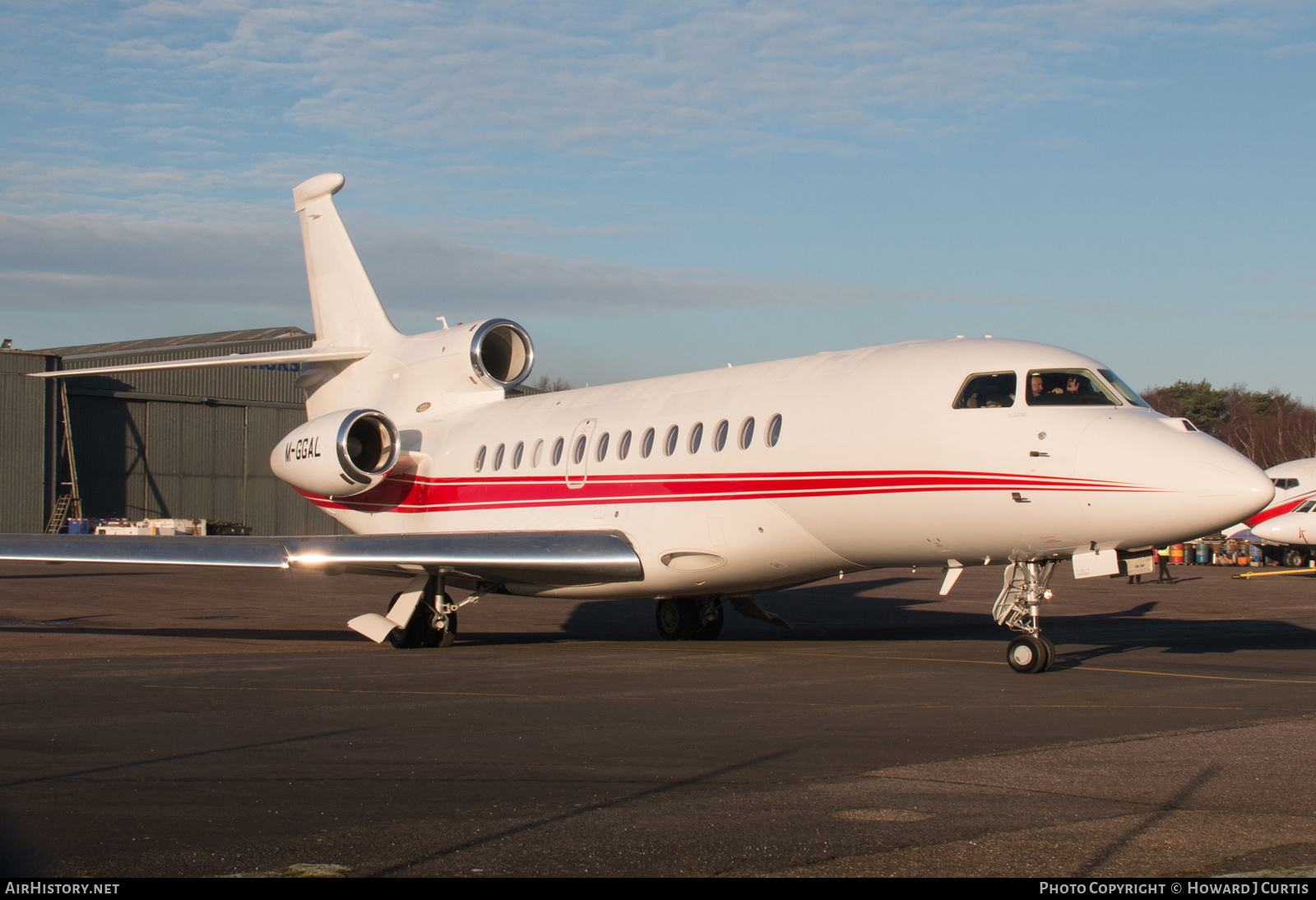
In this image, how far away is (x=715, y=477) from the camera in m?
→ 14.8

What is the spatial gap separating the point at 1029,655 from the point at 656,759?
606cm

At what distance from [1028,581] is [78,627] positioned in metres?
14.3

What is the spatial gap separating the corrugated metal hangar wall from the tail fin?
1025 inches

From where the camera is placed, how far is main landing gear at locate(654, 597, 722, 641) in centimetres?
1817

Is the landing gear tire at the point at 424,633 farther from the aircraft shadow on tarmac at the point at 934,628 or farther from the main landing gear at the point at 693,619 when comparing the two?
the main landing gear at the point at 693,619

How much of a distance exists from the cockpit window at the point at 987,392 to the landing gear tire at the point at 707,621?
21.3 ft

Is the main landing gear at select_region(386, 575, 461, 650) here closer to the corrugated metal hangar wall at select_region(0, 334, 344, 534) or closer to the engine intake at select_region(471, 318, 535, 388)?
the engine intake at select_region(471, 318, 535, 388)

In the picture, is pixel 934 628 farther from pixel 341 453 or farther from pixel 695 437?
pixel 341 453

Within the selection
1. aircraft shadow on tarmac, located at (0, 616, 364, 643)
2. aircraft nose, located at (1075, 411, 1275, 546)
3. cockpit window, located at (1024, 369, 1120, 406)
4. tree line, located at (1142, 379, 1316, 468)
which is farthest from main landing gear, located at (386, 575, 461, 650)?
tree line, located at (1142, 379, 1316, 468)

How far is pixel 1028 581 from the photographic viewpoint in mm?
12594

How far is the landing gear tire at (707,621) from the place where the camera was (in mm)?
18172

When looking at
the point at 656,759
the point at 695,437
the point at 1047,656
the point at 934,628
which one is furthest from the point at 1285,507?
the point at 656,759

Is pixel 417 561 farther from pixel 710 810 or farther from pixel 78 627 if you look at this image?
pixel 710 810
